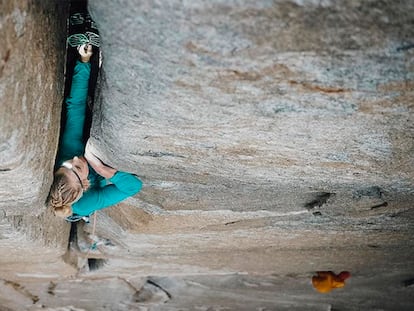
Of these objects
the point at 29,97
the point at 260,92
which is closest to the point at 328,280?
the point at 260,92

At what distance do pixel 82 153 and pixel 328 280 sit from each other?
3.47 m

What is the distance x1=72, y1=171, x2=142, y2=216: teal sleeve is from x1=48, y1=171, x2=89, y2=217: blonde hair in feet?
0.86

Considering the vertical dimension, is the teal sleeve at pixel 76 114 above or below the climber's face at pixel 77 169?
above

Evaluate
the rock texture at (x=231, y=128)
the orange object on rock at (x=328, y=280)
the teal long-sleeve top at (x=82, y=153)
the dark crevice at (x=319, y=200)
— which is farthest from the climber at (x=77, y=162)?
the orange object on rock at (x=328, y=280)

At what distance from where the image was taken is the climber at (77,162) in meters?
2.50

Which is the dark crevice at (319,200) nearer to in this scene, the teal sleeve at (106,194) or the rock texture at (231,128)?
the rock texture at (231,128)

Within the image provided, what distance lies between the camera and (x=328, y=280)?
514 centimetres

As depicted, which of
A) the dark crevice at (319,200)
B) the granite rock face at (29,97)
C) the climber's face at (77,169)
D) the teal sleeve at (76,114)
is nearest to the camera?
the granite rock face at (29,97)

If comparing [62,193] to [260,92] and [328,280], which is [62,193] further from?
[328,280]

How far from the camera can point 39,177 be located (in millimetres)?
2355

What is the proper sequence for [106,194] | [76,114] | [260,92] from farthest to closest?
[106,194] < [76,114] < [260,92]

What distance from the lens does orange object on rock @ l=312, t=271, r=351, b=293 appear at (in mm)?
5113

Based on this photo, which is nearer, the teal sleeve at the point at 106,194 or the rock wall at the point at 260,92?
the rock wall at the point at 260,92

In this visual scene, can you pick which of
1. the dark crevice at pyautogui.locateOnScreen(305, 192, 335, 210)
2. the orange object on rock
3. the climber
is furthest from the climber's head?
the orange object on rock
